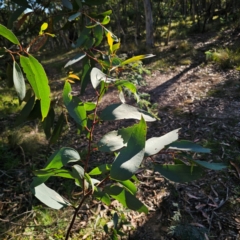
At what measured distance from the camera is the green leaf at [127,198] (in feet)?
2.25

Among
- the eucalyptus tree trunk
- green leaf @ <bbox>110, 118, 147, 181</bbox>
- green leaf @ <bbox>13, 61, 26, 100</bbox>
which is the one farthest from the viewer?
the eucalyptus tree trunk

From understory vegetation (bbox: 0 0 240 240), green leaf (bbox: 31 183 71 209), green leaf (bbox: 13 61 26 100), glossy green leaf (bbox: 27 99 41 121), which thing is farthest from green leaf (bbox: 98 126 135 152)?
glossy green leaf (bbox: 27 99 41 121)

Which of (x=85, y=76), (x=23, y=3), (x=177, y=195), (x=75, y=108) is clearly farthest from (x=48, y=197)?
(x=177, y=195)

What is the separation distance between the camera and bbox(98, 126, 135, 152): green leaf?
0.62m

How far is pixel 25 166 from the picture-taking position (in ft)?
7.72

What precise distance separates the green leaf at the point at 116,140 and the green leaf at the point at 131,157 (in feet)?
0.36

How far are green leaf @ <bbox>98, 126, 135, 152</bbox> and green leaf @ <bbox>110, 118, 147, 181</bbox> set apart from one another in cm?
11

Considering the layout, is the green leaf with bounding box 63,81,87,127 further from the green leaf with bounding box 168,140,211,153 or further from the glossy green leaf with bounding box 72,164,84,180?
the green leaf with bounding box 168,140,211,153

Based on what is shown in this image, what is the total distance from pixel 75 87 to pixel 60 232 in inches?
154

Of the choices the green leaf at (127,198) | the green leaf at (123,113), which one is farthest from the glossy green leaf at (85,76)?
the green leaf at (127,198)

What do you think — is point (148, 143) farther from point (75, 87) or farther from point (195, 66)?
point (195, 66)

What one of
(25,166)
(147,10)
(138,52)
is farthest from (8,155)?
(147,10)

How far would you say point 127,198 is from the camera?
2.33 feet

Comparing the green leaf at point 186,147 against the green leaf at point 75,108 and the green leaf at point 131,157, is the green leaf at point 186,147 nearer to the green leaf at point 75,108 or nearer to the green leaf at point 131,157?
the green leaf at point 131,157
